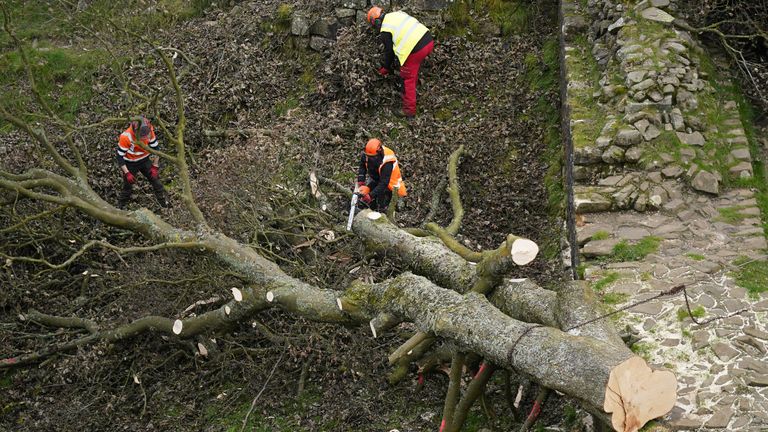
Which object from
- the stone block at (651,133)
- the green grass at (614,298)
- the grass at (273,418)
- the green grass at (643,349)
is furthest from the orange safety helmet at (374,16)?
the green grass at (643,349)

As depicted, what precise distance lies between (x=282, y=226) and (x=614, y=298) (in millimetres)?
4025

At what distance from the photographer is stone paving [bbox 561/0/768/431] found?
237 inches

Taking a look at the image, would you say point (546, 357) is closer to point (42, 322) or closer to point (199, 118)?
point (42, 322)

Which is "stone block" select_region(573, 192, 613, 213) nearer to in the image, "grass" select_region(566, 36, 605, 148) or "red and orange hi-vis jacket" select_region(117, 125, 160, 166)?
"grass" select_region(566, 36, 605, 148)

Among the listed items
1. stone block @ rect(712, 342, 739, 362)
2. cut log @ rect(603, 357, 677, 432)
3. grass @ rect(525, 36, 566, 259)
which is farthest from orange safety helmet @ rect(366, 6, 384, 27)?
cut log @ rect(603, 357, 677, 432)

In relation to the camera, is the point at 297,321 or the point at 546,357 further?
the point at 297,321

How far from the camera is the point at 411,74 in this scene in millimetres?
11102

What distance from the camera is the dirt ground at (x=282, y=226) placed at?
8203 mm

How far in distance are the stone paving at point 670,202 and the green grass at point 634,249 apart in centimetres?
3

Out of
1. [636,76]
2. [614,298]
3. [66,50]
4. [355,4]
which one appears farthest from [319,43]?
[614,298]

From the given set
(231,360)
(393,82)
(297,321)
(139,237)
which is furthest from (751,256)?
(139,237)

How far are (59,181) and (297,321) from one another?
2.99m

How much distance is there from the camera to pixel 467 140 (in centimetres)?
1084

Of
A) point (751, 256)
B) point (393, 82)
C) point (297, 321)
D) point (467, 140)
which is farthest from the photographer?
point (393, 82)
